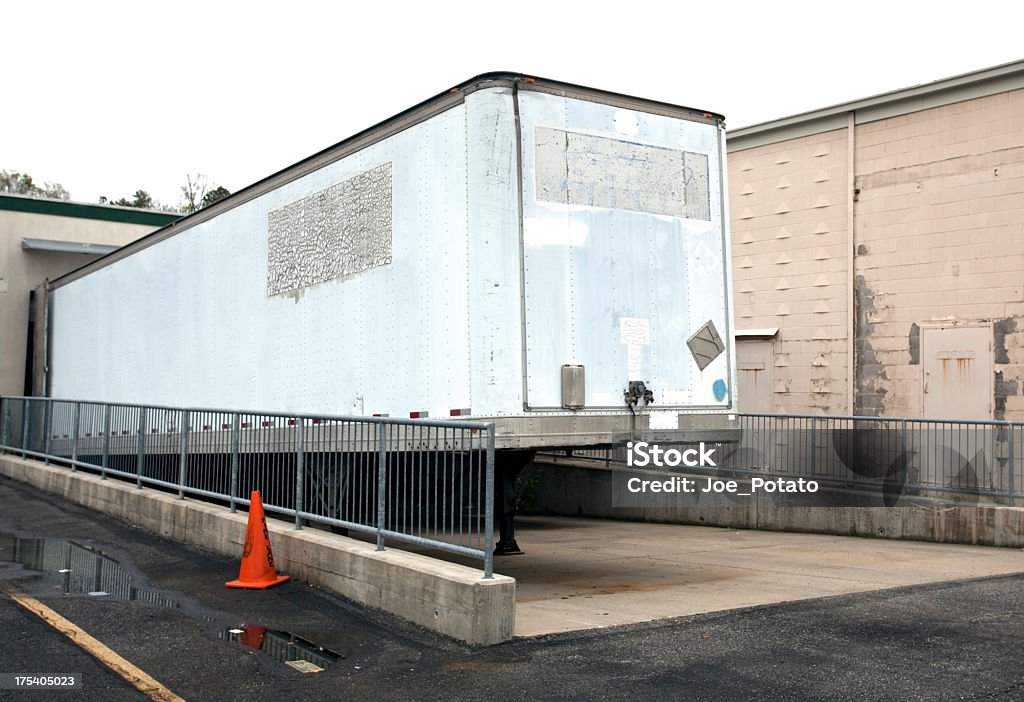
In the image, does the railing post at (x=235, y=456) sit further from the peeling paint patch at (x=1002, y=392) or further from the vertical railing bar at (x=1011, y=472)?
the peeling paint patch at (x=1002, y=392)

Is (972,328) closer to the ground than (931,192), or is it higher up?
closer to the ground

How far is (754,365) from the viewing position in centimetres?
2000

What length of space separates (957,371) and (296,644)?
12.6 metres

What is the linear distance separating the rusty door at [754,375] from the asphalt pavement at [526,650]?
10052mm

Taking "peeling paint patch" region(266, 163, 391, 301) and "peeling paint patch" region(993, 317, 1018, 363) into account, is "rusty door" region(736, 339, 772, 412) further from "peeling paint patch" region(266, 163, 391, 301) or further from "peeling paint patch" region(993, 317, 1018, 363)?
"peeling paint patch" region(266, 163, 391, 301)

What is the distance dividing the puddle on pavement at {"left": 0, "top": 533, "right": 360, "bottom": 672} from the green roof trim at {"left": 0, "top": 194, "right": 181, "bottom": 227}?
13.6 metres

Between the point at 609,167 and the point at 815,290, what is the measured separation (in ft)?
33.8

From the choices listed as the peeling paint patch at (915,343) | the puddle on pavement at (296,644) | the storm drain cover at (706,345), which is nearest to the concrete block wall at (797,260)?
the peeling paint patch at (915,343)

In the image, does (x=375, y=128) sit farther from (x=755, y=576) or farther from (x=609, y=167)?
(x=755, y=576)

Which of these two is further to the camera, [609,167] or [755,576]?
[755,576]

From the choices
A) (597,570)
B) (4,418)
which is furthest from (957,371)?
(4,418)

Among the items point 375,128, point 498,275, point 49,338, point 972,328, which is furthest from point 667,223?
point 49,338

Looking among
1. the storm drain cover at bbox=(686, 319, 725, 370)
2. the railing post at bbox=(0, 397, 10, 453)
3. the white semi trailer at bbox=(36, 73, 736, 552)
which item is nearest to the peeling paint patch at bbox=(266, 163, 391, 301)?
the white semi trailer at bbox=(36, 73, 736, 552)

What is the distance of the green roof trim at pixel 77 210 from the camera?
23859 millimetres
